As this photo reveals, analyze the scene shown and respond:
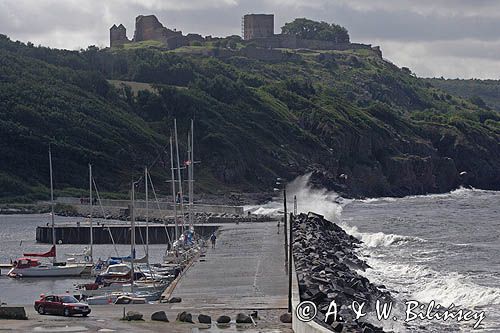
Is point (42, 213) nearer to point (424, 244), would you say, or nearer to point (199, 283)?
point (424, 244)

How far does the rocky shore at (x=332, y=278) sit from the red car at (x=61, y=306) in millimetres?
6777

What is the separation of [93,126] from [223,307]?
114 metres

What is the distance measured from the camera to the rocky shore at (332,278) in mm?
36475

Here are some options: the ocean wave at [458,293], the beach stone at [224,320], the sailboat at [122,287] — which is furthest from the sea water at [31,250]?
the beach stone at [224,320]

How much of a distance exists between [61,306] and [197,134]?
122 metres

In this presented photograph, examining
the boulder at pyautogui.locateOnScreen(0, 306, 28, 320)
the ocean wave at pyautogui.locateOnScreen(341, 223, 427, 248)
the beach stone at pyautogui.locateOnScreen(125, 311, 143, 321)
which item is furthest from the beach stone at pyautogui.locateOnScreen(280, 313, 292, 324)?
the ocean wave at pyautogui.locateOnScreen(341, 223, 427, 248)

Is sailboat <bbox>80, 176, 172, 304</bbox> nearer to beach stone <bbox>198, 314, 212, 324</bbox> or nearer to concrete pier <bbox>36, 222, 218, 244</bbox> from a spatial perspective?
beach stone <bbox>198, 314, 212, 324</bbox>

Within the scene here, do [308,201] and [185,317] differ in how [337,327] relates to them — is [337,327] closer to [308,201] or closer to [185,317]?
[185,317]

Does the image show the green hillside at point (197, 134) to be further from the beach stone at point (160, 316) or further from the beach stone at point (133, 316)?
the beach stone at point (160, 316)

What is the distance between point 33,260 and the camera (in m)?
59.6

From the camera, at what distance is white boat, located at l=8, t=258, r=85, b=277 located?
58344mm

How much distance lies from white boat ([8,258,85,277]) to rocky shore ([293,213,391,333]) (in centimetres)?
1056

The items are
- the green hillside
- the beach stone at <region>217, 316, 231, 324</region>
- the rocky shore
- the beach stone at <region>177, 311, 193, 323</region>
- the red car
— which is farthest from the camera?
the green hillside

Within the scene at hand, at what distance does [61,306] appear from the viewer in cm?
3762
